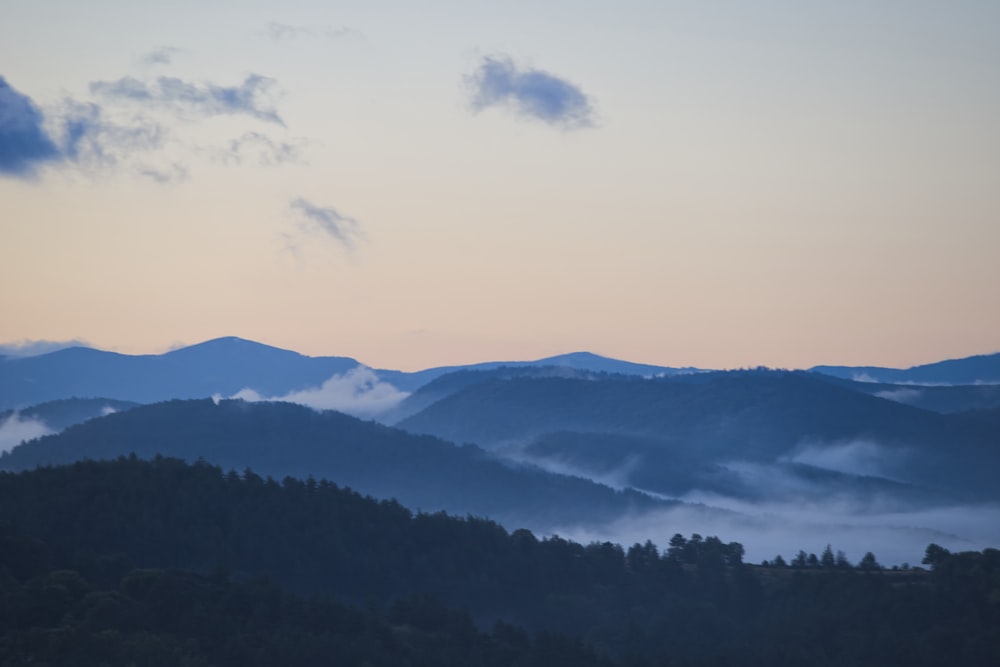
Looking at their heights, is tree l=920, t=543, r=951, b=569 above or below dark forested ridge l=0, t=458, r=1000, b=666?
above

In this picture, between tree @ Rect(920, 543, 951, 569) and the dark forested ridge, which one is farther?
tree @ Rect(920, 543, 951, 569)

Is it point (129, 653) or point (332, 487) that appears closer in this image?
point (129, 653)

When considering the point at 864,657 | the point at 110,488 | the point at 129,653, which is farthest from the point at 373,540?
the point at 129,653

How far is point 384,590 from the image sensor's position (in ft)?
569

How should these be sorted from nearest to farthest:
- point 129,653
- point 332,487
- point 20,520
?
point 129,653 < point 20,520 < point 332,487

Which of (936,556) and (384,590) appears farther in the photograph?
(384,590)

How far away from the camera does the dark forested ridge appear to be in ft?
391

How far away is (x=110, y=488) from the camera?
167500 millimetres

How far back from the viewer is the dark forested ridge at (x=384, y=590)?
4695 inches

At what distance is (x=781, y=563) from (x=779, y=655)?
38060 mm

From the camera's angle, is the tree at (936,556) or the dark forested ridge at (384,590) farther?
the tree at (936,556)

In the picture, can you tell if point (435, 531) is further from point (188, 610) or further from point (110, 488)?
point (188, 610)

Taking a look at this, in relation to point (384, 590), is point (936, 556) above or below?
above

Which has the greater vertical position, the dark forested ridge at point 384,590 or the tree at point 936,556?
the tree at point 936,556
